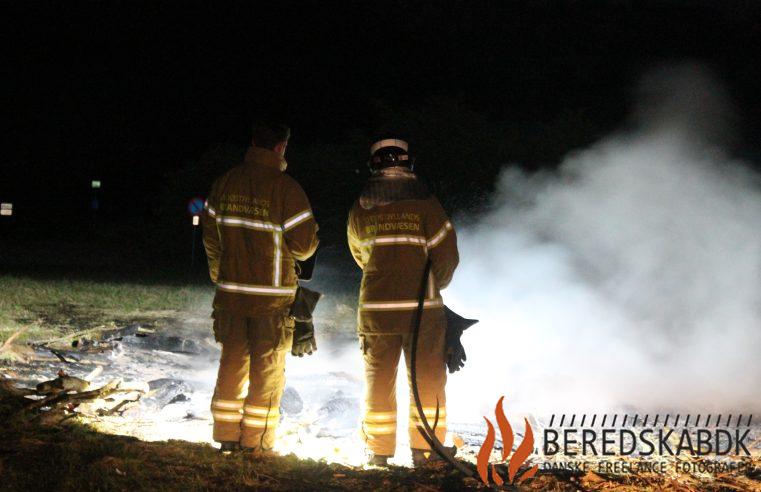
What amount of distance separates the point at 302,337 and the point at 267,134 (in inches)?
52.1

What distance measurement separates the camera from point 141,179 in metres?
41.1

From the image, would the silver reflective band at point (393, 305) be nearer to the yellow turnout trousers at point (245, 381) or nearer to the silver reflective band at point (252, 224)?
the yellow turnout trousers at point (245, 381)

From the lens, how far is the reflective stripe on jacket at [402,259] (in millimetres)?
4242

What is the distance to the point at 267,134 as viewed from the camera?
4.25m

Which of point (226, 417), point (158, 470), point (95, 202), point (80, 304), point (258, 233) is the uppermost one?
point (95, 202)

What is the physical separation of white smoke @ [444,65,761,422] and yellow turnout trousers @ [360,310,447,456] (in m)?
1.56

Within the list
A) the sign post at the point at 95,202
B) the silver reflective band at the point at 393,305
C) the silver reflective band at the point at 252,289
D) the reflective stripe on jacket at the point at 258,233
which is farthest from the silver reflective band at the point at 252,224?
the sign post at the point at 95,202

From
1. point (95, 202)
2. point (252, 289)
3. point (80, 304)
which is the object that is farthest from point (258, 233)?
point (95, 202)

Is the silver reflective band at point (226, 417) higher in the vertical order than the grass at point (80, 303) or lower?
lower

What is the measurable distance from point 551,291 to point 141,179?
124 feet

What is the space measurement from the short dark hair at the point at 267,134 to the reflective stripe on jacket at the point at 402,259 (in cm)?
75

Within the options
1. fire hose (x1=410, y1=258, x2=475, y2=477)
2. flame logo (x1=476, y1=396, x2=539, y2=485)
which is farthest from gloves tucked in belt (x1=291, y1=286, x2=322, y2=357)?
flame logo (x1=476, y1=396, x2=539, y2=485)

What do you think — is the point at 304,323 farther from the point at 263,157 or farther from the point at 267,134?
the point at 267,134

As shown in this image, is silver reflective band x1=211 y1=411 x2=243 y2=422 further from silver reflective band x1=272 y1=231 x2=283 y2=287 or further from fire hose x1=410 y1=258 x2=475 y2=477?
fire hose x1=410 y1=258 x2=475 y2=477
